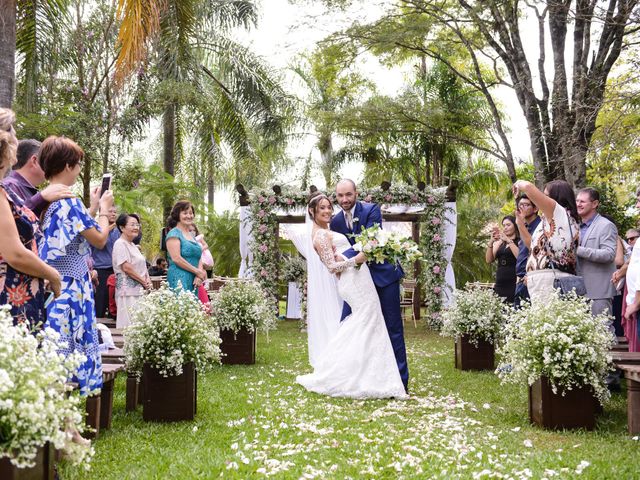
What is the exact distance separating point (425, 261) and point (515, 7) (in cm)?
578

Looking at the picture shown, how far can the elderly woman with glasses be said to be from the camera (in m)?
7.76

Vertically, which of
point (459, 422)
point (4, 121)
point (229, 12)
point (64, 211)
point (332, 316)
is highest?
point (229, 12)

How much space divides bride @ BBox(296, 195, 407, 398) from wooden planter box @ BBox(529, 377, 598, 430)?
5.70ft

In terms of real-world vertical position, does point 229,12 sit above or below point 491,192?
above

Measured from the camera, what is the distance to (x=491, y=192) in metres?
29.7

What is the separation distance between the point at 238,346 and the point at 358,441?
4.50m

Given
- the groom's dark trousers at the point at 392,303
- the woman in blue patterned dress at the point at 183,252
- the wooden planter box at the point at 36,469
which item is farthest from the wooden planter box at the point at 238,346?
the wooden planter box at the point at 36,469

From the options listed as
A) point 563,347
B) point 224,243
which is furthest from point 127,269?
point 224,243

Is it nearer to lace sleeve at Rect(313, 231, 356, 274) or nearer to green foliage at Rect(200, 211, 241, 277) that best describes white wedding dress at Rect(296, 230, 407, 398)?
lace sleeve at Rect(313, 231, 356, 274)

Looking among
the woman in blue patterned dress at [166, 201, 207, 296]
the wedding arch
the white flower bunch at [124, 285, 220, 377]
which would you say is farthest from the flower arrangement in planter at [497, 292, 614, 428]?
the wedding arch

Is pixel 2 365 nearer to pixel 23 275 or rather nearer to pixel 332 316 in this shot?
pixel 23 275

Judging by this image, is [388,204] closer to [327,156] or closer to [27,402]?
[27,402]

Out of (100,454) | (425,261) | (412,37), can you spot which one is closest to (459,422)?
(100,454)

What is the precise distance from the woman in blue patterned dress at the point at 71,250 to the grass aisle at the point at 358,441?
769 millimetres
